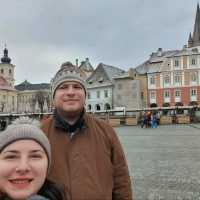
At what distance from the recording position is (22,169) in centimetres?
140

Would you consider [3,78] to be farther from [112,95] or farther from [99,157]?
[99,157]

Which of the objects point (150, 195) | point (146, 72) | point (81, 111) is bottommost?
point (150, 195)

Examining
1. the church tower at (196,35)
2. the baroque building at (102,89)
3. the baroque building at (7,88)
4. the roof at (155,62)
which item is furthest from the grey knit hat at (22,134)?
the baroque building at (7,88)

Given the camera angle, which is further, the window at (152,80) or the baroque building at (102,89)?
the baroque building at (102,89)

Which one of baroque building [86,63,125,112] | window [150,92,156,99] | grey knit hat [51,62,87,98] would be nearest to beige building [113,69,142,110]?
baroque building [86,63,125,112]

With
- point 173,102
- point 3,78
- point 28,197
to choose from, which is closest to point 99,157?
point 28,197

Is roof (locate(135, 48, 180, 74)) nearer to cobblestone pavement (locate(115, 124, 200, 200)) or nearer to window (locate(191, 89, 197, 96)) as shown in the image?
window (locate(191, 89, 197, 96))

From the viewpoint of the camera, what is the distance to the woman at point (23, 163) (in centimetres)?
141

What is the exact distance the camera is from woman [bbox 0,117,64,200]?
4.61ft

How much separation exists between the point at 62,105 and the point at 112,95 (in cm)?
5641

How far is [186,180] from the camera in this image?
6.24 m

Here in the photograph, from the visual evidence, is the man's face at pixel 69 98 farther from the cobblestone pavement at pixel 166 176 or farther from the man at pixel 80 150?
the cobblestone pavement at pixel 166 176

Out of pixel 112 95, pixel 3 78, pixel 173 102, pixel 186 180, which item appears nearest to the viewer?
pixel 186 180

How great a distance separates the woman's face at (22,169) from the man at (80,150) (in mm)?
571
